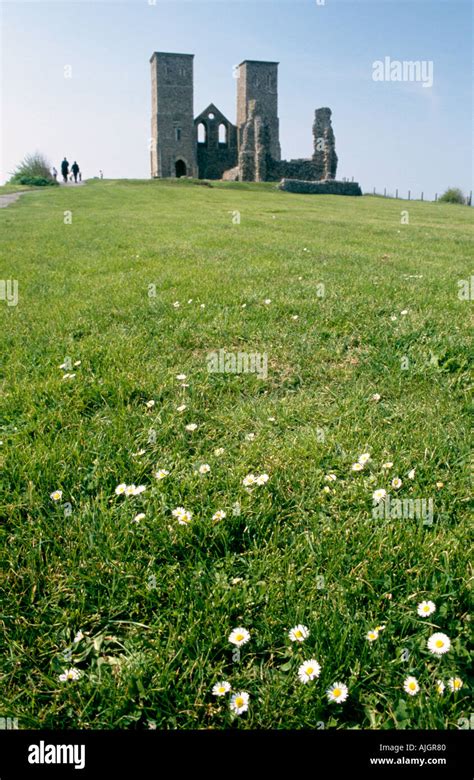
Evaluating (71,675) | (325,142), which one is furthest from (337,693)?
(325,142)

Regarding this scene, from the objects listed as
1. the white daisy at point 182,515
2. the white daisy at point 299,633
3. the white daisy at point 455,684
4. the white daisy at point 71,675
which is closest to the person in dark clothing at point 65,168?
the white daisy at point 182,515

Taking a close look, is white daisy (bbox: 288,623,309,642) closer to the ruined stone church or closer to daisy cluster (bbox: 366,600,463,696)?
daisy cluster (bbox: 366,600,463,696)

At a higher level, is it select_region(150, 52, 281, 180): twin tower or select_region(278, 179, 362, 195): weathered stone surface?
select_region(150, 52, 281, 180): twin tower

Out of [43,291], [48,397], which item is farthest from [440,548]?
[43,291]

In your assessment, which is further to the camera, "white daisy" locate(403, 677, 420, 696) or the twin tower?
the twin tower

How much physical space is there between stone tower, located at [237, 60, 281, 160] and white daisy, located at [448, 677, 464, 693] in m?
69.1

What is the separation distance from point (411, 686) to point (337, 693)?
260 mm

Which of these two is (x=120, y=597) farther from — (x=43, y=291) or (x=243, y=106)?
(x=243, y=106)

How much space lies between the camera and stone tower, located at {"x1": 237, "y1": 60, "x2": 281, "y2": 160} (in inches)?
2516

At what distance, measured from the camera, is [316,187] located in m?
43.8

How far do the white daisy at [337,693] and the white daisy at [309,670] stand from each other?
0.07 metres

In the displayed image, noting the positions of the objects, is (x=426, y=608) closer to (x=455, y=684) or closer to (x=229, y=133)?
(x=455, y=684)

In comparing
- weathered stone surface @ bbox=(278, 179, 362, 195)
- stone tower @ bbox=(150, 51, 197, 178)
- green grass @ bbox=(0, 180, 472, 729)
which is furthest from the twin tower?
green grass @ bbox=(0, 180, 472, 729)

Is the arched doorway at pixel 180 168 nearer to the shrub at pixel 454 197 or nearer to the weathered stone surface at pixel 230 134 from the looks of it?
the weathered stone surface at pixel 230 134
